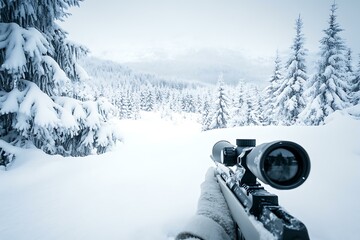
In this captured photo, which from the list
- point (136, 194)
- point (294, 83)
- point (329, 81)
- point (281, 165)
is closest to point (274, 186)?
point (281, 165)

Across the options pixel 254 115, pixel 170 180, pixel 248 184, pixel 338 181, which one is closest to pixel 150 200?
pixel 170 180

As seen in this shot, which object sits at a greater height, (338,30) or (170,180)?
(338,30)

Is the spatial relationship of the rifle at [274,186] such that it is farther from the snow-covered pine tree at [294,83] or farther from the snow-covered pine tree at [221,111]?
the snow-covered pine tree at [221,111]

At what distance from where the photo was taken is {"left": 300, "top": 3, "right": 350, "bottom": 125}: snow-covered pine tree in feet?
72.4

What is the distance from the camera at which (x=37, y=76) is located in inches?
252

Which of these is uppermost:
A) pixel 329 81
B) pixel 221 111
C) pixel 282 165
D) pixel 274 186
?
pixel 329 81

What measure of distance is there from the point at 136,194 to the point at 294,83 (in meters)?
28.9

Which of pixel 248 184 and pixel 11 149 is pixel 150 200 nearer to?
pixel 248 184

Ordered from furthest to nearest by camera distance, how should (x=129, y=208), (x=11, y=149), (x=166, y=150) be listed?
1. (x=166, y=150)
2. (x=11, y=149)
3. (x=129, y=208)

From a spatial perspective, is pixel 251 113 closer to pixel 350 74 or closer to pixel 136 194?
pixel 350 74

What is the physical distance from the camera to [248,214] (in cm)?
121

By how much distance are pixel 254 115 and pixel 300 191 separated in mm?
37886

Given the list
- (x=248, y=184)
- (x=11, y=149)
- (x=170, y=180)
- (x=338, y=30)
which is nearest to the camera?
(x=248, y=184)

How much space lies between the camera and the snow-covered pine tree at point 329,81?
72.4 ft
